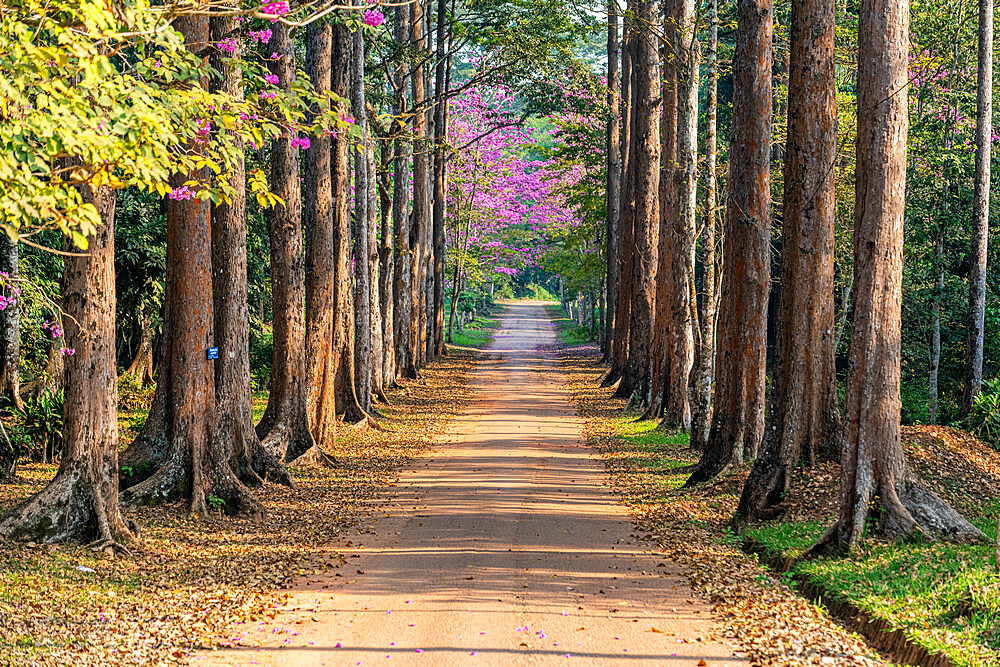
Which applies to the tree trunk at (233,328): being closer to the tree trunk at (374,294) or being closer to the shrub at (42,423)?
the shrub at (42,423)

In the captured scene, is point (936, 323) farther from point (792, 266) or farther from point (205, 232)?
point (205, 232)

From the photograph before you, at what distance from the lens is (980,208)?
1923 centimetres

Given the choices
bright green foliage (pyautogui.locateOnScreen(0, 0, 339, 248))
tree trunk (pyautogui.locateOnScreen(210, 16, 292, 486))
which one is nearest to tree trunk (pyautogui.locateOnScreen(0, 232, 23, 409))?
tree trunk (pyautogui.locateOnScreen(210, 16, 292, 486))

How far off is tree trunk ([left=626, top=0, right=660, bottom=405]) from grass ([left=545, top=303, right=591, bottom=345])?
92.6 ft

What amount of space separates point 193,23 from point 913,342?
2174cm

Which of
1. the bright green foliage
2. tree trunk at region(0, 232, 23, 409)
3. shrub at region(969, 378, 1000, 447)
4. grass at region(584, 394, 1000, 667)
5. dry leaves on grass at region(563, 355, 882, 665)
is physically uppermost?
the bright green foliage

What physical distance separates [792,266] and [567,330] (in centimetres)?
5538

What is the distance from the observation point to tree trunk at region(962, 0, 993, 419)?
61.3 ft

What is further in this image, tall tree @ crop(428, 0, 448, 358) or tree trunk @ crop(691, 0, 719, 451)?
tall tree @ crop(428, 0, 448, 358)

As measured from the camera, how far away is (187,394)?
38.0 feet

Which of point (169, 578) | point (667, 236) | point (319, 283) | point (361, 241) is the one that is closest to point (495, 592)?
point (169, 578)

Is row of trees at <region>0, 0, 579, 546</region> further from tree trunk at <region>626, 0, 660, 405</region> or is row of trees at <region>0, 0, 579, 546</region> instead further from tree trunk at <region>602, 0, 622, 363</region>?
tree trunk at <region>602, 0, 622, 363</region>

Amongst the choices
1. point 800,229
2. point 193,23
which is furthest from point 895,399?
point 193,23

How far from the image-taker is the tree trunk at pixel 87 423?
916 cm
